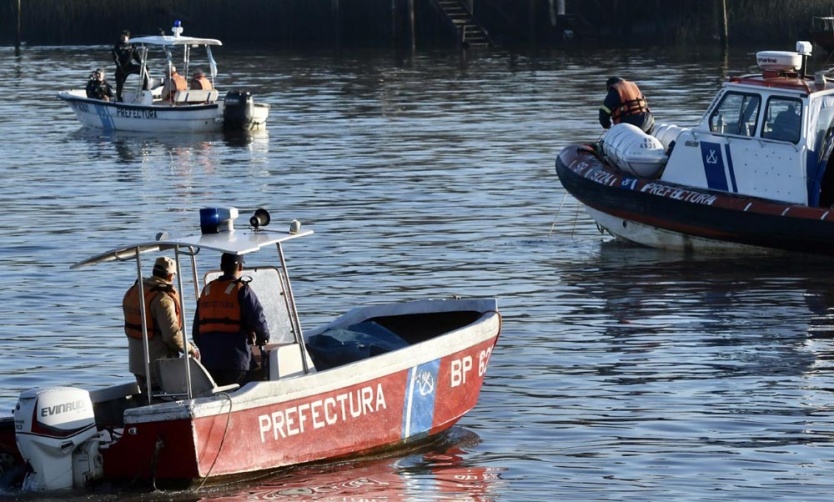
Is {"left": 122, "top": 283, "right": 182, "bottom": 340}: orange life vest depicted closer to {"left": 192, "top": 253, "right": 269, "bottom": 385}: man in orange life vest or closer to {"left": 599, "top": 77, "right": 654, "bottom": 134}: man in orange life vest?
{"left": 192, "top": 253, "right": 269, "bottom": 385}: man in orange life vest

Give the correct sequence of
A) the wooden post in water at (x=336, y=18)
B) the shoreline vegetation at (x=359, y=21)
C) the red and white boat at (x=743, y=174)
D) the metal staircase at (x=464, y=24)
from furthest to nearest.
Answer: the wooden post in water at (x=336, y=18) → the shoreline vegetation at (x=359, y=21) → the metal staircase at (x=464, y=24) → the red and white boat at (x=743, y=174)

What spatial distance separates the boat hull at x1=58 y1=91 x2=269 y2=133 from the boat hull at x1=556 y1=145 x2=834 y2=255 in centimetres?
1350

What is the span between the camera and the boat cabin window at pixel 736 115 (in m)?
18.0

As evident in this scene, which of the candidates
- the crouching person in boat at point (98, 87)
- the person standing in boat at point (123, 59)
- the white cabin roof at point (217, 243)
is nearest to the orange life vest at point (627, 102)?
the white cabin roof at point (217, 243)

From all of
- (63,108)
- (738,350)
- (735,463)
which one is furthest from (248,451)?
(63,108)

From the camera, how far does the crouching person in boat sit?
111ft

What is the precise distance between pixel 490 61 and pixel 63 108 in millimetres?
15508

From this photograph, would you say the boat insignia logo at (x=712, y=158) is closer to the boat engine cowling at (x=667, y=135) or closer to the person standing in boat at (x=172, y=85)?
the boat engine cowling at (x=667, y=135)

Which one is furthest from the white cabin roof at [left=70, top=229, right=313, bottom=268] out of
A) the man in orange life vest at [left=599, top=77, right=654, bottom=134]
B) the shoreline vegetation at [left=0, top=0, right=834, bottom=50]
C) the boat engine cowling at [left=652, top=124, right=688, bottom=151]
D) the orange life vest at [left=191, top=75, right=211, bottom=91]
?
the shoreline vegetation at [left=0, top=0, right=834, bottom=50]

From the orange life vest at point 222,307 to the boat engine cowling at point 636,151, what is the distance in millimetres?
9183

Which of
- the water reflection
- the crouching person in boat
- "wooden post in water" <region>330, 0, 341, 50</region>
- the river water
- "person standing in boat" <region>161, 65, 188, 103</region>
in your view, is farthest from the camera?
"wooden post in water" <region>330, 0, 341, 50</region>

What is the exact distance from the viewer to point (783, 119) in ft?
58.5

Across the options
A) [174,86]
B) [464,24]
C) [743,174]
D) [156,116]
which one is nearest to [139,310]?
[743,174]

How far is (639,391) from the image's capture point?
1288 centimetres
